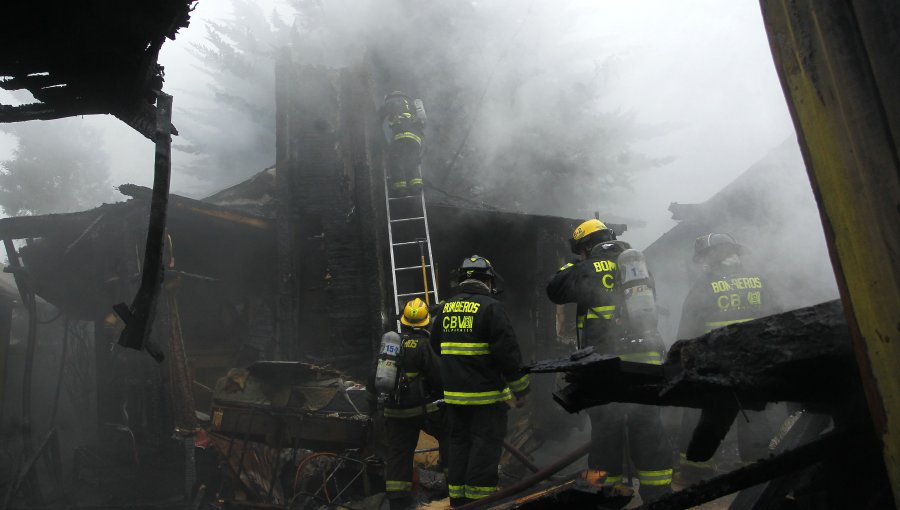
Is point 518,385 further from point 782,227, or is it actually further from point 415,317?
point 782,227

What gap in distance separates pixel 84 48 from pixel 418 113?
7.24 m

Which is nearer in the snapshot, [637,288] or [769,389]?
[769,389]

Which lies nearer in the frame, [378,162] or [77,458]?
[77,458]

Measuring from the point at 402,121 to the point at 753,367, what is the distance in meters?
8.32

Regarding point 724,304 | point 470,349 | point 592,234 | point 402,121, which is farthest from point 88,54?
point 402,121

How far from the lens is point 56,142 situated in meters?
32.4

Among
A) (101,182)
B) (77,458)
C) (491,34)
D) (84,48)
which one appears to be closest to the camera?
(84,48)

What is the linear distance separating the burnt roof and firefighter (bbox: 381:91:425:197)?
6311mm

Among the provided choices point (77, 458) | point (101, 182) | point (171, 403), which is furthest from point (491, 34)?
point (101, 182)

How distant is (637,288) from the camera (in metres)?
3.70

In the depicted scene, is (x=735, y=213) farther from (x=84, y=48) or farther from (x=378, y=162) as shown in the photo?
(x=84, y=48)

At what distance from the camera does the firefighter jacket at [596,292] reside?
4148mm

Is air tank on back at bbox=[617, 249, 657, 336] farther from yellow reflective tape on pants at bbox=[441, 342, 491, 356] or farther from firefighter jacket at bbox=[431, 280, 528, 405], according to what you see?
yellow reflective tape on pants at bbox=[441, 342, 491, 356]

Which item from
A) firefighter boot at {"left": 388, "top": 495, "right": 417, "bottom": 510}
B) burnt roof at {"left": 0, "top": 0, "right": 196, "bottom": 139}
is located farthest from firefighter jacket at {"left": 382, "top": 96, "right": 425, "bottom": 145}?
burnt roof at {"left": 0, "top": 0, "right": 196, "bottom": 139}
